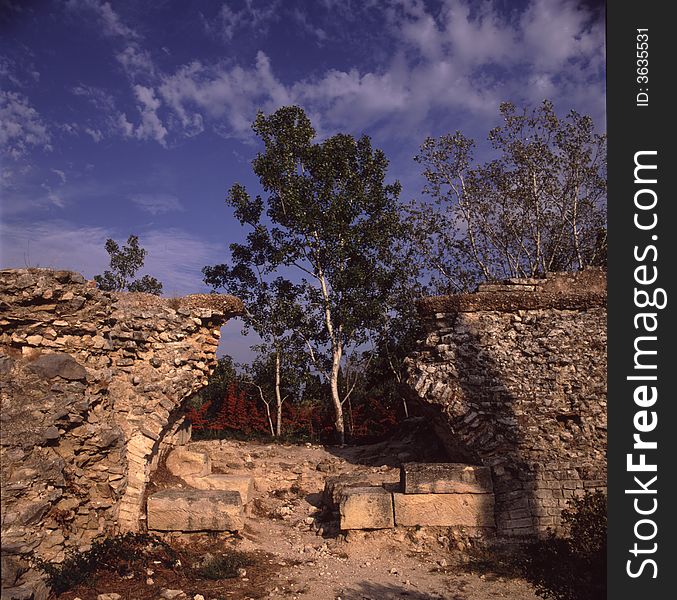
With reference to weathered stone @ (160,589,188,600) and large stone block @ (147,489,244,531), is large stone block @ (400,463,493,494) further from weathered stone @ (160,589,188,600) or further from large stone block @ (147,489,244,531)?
weathered stone @ (160,589,188,600)

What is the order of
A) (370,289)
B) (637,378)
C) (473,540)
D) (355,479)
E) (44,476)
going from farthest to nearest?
(370,289), (355,479), (473,540), (44,476), (637,378)

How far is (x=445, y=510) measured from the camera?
6520 millimetres

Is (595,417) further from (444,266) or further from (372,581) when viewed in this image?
(444,266)

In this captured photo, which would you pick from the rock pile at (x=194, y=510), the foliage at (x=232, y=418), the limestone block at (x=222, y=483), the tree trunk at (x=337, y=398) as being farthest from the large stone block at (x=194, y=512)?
the tree trunk at (x=337, y=398)

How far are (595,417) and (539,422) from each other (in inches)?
29.6

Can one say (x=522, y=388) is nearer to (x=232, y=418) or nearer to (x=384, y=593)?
(x=384, y=593)

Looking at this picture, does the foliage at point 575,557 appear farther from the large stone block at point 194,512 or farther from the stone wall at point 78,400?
the stone wall at point 78,400

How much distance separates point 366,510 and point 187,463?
10.0 feet

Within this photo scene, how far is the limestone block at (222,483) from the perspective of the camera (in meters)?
7.59

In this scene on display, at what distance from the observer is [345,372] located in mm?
14070

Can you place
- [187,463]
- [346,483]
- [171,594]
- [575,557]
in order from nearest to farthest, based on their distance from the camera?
[171,594] → [575,557] → [346,483] → [187,463]

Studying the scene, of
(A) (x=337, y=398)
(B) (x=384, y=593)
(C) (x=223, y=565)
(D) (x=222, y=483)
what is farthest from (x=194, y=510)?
(A) (x=337, y=398)

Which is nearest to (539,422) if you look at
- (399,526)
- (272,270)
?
(399,526)

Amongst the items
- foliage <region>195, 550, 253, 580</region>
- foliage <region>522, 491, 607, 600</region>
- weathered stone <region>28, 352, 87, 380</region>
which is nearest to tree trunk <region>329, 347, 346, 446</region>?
foliage <region>195, 550, 253, 580</region>
